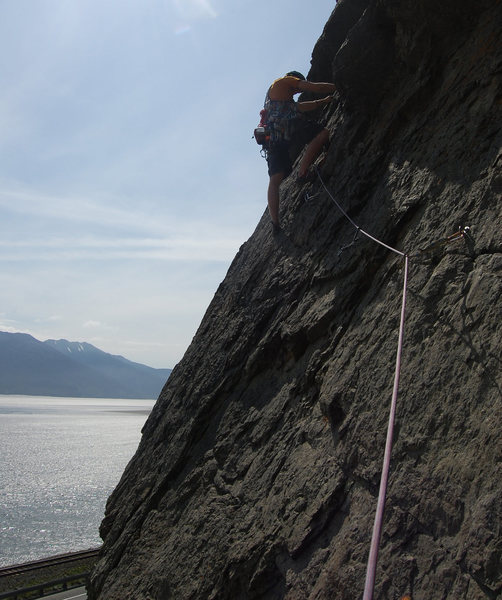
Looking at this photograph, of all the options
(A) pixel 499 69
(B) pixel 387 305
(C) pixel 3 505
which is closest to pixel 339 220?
(B) pixel 387 305

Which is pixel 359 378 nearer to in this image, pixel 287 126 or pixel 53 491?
pixel 287 126

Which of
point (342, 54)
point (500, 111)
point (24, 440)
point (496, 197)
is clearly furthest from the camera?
point (24, 440)

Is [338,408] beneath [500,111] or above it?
beneath

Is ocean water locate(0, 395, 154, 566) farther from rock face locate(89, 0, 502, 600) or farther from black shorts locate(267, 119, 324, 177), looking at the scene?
black shorts locate(267, 119, 324, 177)

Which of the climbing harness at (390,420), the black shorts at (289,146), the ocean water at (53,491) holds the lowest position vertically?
the ocean water at (53,491)

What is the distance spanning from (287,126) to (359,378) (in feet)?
19.7

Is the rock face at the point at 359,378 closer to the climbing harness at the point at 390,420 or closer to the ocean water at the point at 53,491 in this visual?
the climbing harness at the point at 390,420

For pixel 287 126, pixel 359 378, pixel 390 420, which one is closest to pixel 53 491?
pixel 287 126

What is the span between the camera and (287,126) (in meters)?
9.66

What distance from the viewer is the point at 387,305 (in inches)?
225

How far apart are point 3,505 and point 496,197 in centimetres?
5985

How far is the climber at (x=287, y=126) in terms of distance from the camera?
30.8ft

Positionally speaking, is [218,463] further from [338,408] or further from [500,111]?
[500,111]

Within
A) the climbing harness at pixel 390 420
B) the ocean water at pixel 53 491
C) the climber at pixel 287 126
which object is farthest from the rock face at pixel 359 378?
the ocean water at pixel 53 491
